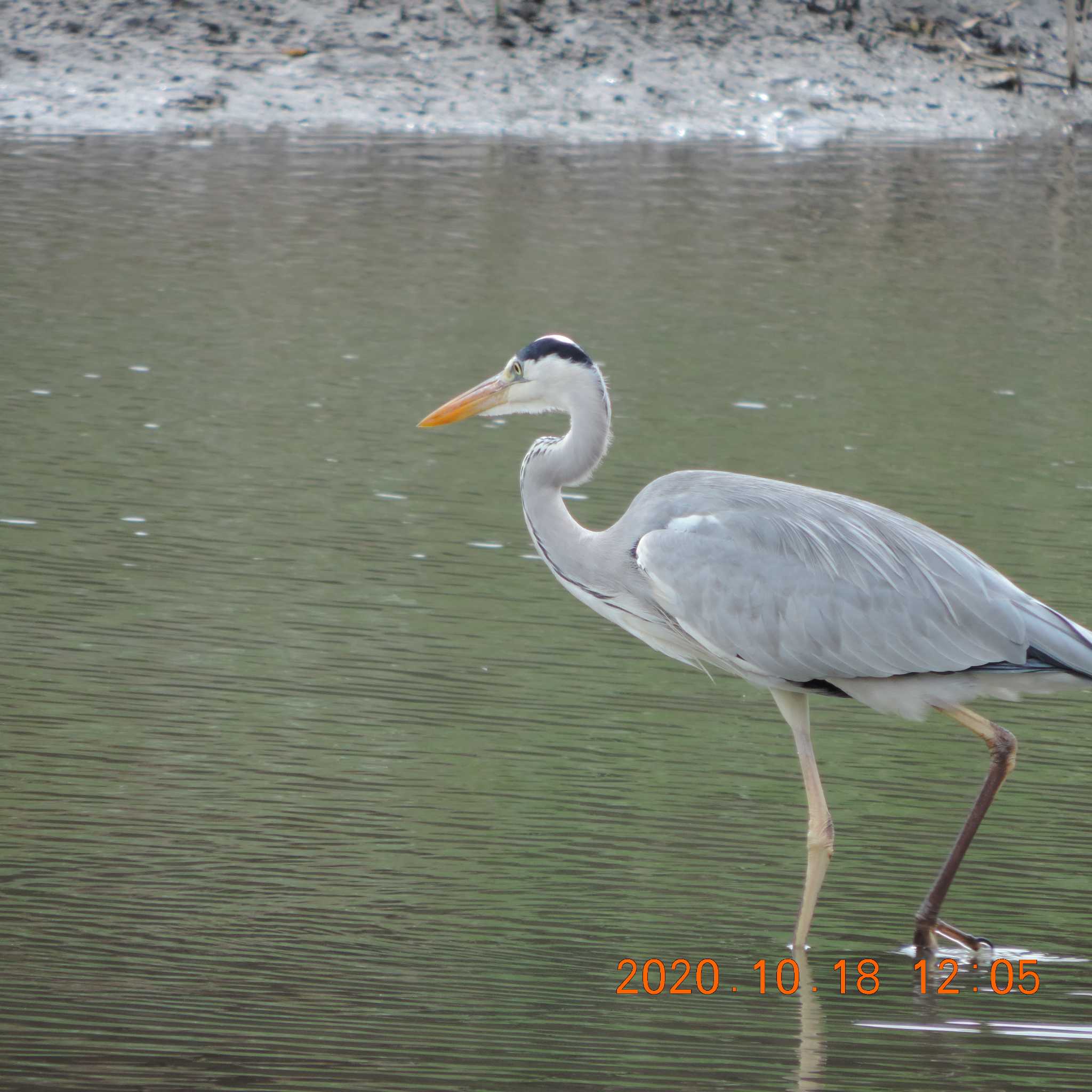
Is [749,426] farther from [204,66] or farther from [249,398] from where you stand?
[204,66]

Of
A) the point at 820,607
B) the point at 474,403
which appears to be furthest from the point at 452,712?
the point at 820,607

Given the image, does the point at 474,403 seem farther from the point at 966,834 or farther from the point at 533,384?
the point at 966,834

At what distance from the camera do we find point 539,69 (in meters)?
23.5

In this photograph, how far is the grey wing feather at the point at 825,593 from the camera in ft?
18.0

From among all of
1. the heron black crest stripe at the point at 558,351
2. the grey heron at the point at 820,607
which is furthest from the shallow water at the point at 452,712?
the heron black crest stripe at the point at 558,351

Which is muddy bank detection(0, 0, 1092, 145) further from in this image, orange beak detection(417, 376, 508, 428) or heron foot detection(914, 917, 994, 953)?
heron foot detection(914, 917, 994, 953)

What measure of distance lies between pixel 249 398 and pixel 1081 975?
7310mm

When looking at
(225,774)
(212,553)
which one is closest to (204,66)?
(212,553)

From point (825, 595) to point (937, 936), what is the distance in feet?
3.32

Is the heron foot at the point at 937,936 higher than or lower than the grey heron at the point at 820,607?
lower
